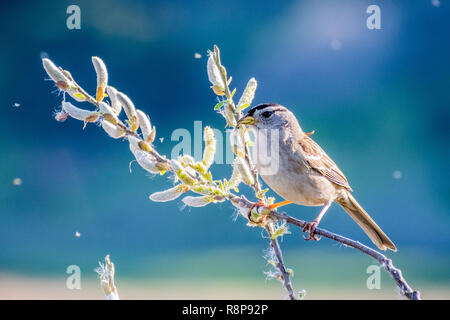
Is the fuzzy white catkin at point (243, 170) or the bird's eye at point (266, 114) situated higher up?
the bird's eye at point (266, 114)

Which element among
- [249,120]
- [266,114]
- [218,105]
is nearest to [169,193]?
[218,105]

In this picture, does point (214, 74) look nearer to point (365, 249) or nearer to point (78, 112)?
point (78, 112)

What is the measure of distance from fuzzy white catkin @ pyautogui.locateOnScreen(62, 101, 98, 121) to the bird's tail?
5.70 feet

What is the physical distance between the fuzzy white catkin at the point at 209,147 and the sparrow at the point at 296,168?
2.19ft

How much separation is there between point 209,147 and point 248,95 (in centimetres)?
22

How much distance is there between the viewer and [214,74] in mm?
1483

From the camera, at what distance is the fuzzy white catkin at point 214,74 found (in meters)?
1.48

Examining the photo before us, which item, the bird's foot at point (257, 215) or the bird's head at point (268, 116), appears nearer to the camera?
the bird's foot at point (257, 215)

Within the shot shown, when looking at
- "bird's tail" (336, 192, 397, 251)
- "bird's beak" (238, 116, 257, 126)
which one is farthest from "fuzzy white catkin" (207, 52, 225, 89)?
"bird's tail" (336, 192, 397, 251)

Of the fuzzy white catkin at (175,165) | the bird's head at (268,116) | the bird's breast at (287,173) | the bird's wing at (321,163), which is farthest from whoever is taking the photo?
the bird's wing at (321,163)

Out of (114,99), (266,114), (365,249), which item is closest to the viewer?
(365,249)

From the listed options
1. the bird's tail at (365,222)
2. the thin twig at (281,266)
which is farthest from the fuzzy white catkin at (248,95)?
the bird's tail at (365,222)

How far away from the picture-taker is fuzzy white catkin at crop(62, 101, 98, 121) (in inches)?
57.3

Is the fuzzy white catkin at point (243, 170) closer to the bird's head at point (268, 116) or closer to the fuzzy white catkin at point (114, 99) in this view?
the fuzzy white catkin at point (114, 99)
